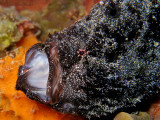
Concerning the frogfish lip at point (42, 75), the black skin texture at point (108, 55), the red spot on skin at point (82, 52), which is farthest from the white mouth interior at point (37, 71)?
the red spot on skin at point (82, 52)

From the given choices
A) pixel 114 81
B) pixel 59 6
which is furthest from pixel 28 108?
pixel 59 6

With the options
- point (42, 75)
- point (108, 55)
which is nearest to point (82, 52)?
point (108, 55)

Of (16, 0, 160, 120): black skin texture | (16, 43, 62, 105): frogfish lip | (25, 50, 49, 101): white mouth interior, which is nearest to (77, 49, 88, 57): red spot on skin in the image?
(16, 0, 160, 120): black skin texture

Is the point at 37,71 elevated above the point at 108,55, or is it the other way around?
the point at 108,55

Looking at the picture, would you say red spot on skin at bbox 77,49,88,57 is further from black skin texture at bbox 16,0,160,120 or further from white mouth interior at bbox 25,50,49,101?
white mouth interior at bbox 25,50,49,101

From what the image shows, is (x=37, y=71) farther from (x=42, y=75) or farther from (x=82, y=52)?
(x=82, y=52)

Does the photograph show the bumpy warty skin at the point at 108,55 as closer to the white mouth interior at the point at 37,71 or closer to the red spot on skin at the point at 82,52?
the red spot on skin at the point at 82,52
